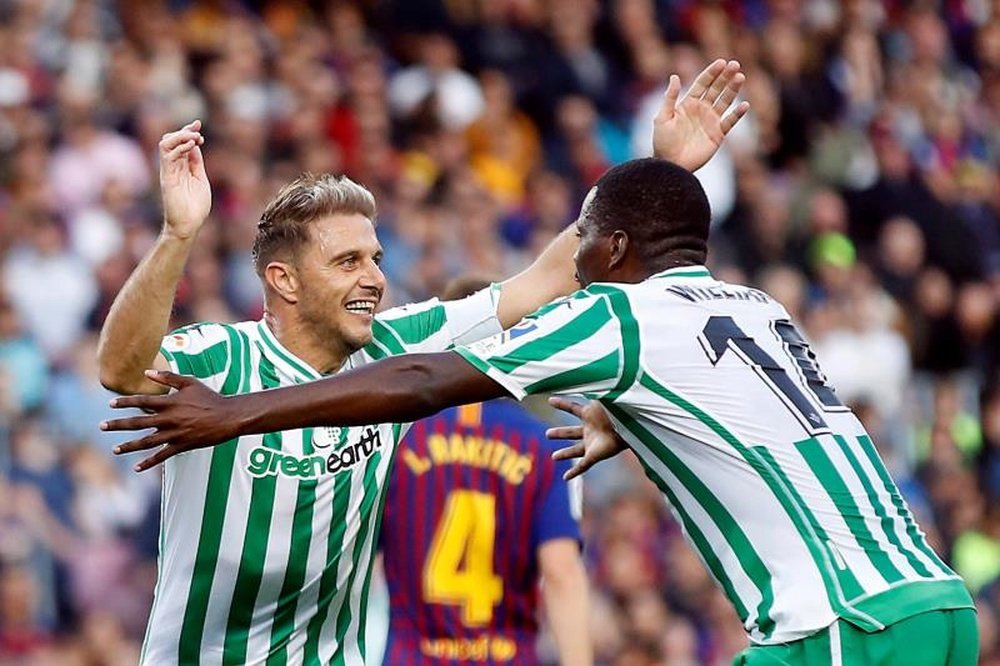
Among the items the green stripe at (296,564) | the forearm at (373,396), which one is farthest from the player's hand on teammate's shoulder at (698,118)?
the forearm at (373,396)

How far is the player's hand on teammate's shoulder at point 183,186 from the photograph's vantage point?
568 centimetres

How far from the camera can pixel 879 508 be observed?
5312 mm

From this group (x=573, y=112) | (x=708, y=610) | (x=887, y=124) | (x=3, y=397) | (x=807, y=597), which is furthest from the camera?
(x=887, y=124)

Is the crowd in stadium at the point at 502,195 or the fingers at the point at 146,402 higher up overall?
the crowd in stadium at the point at 502,195

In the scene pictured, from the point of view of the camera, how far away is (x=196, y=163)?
19.3 feet

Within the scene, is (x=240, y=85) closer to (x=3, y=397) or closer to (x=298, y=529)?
(x=3, y=397)

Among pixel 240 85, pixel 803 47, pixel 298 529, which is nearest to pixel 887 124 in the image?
pixel 803 47

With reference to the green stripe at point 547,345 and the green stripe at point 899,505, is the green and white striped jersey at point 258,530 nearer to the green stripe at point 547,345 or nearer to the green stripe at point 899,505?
the green stripe at point 547,345

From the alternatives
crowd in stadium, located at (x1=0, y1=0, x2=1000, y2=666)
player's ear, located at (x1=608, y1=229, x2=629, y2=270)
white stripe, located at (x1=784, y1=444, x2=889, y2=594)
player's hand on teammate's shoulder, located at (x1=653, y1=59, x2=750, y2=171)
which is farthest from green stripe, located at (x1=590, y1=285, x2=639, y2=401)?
crowd in stadium, located at (x1=0, y1=0, x2=1000, y2=666)

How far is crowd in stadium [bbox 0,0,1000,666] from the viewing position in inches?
463

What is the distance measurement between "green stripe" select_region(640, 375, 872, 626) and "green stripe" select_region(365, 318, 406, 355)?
1.39 metres

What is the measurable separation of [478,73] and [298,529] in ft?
34.8

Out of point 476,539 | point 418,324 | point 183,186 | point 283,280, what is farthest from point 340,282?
point 476,539

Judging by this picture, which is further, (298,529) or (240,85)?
(240,85)
